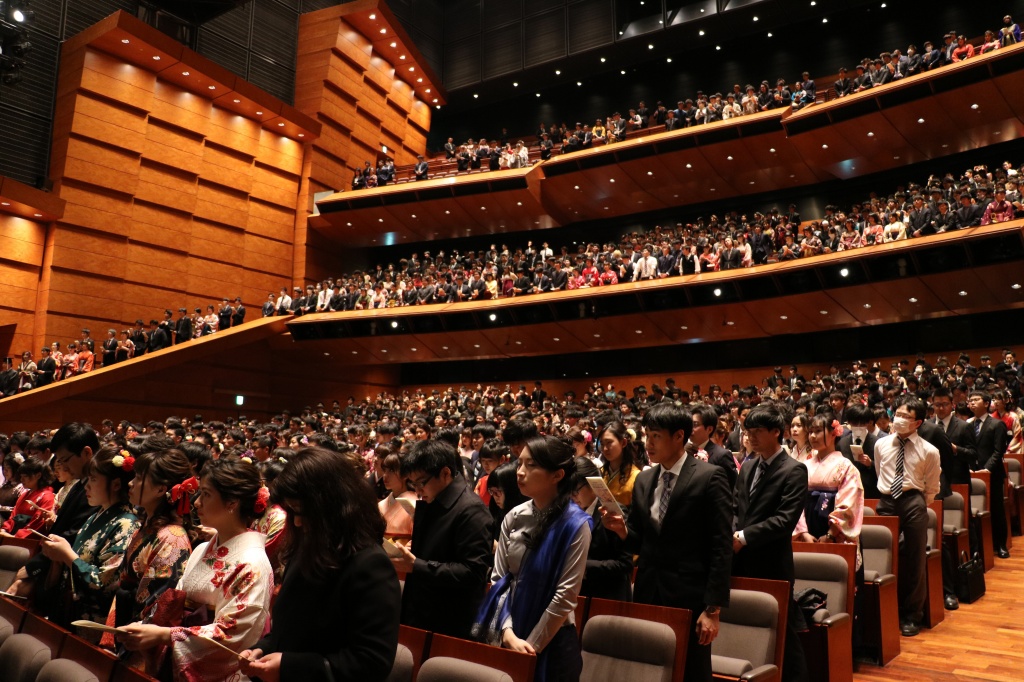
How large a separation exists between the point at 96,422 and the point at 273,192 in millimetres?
5605

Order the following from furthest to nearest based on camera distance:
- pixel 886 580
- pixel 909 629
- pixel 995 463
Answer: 1. pixel 995 463
2. pixel 909 629
3. pixel 886 580

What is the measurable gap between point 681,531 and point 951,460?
256 centimetres

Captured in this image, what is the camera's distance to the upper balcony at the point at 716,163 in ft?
33.2

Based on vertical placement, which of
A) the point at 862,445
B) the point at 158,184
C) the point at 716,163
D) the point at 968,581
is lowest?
the point at 968,581

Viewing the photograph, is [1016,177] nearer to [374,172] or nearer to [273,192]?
[374,172]

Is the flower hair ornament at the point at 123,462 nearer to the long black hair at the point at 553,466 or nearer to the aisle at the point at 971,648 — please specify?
the long black hair at the point at 553,466

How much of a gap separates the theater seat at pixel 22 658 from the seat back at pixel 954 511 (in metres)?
4.06

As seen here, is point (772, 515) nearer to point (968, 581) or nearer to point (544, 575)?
point (544, 575)

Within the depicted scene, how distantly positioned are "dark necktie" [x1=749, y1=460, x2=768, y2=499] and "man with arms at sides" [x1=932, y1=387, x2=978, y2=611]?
1.67 metres

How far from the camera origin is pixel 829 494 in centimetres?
296

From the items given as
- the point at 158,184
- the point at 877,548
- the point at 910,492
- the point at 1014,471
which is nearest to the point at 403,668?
the point at 877,548

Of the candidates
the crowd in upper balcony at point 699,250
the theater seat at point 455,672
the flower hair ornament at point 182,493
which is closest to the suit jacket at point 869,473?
the theater seat at point 455,672

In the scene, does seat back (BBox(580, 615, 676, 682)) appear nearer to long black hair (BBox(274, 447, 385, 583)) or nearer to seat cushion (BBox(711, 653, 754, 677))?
seat cushion (BBox(711, 653, 754, 677))

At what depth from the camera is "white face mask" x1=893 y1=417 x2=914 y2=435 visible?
3469mm
